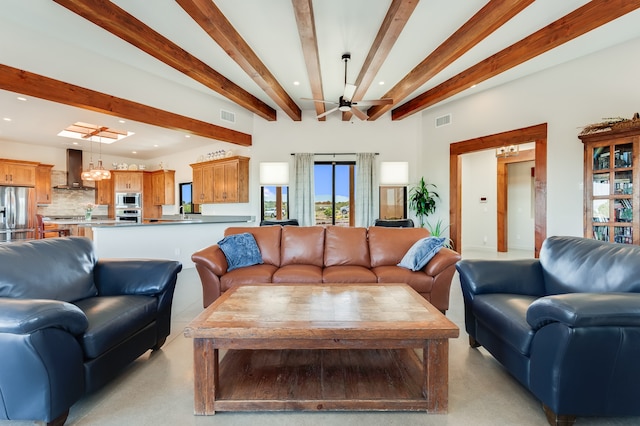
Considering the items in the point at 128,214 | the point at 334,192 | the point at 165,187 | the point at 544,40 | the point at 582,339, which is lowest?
the point at 582,339

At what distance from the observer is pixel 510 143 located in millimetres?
4848

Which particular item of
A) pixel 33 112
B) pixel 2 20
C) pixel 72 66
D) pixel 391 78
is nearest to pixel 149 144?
pixel 33 112

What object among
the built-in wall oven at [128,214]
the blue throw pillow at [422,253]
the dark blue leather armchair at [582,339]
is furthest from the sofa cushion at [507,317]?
the built-in wall oven at [128,214]

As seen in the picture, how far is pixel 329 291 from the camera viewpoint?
7.47 feet

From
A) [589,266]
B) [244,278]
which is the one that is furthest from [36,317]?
[589,266]

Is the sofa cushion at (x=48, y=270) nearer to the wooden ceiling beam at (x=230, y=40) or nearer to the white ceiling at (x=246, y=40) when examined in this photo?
the wooden ceiling beam at (x=230, y=40)

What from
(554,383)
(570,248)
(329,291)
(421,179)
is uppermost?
(421,179)

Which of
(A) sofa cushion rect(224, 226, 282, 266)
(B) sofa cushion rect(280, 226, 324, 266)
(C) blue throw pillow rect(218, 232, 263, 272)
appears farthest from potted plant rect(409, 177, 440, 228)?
(C) blue throw pillow rect(218, 232, 263, 272)

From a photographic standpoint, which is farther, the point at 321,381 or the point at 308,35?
the point at 308,35

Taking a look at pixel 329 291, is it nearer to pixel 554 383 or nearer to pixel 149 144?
pixel 554 383

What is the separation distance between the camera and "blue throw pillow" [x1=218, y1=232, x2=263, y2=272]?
10.5ft

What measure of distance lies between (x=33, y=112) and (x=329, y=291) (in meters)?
5.93

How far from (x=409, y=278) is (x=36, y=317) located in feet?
8.89

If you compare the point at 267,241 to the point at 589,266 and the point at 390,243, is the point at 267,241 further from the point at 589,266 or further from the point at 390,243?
the point at 589,266
